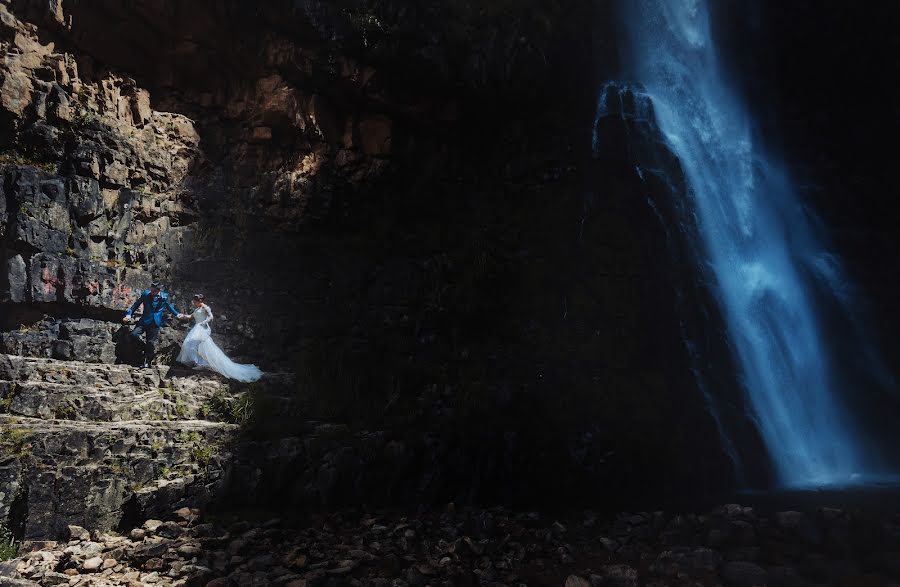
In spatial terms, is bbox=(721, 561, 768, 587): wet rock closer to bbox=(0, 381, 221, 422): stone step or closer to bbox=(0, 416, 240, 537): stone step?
bbox=(0, 416, 240, 537): stone step

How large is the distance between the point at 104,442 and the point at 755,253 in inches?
565

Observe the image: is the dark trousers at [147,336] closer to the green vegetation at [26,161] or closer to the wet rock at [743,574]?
the green vegetation at [26,161]

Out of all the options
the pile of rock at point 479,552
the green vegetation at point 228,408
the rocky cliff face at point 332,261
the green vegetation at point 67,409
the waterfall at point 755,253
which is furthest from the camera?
the waterfall at point 755,253

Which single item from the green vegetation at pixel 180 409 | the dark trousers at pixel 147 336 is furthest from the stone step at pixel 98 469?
the dark trousers at pixel 147 336

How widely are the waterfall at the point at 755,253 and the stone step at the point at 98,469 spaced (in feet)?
36.9

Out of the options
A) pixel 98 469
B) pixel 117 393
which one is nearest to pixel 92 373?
pixel 117 393

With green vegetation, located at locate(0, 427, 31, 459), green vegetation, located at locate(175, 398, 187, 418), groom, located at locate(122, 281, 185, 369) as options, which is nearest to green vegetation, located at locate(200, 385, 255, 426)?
green vegetation, located at locate(175, 398, 187, 418)

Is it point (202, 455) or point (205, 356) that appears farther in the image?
point (205, 356)

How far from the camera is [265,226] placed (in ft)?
39.8

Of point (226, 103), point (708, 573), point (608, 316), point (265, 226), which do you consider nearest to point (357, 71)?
point (226, 103)

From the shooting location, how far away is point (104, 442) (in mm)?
7109

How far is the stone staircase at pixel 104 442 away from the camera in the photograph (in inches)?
258

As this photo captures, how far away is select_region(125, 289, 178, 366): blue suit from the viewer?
902 centimetres

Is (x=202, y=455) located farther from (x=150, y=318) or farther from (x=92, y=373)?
(x=150, y=318)
